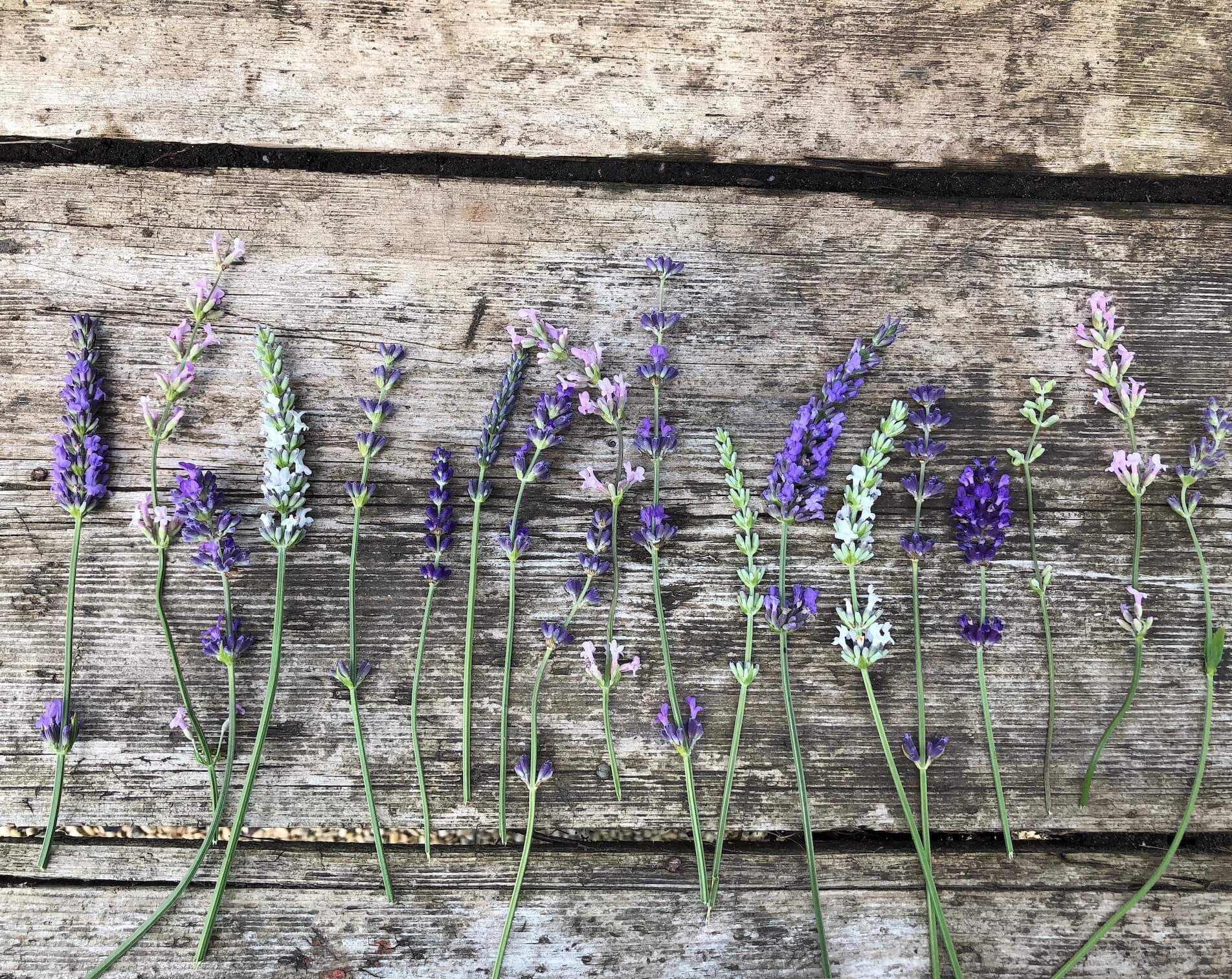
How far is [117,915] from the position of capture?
1174 mm

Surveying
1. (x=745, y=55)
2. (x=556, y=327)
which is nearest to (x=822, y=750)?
(x=556, y=327)

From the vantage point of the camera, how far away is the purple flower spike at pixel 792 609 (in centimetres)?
119

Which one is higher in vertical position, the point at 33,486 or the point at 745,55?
the point at 745,55

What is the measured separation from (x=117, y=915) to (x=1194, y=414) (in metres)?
1.96

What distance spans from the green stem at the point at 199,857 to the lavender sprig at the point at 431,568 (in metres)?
0.27

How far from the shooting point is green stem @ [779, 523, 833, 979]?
1.16 m

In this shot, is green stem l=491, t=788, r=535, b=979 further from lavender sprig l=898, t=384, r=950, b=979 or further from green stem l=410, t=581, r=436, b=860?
lavender sprig l=898, t=384, r=950, b=979

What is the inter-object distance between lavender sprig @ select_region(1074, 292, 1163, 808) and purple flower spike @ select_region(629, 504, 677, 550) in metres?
0.76

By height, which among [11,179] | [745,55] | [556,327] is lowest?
[556,327]

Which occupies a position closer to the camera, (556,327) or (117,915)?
(117,915)

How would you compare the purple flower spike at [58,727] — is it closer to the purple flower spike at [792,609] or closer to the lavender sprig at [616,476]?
the lavender sprig at [616,476]

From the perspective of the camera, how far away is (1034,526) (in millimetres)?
1276

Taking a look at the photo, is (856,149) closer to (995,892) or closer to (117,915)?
(995,892)

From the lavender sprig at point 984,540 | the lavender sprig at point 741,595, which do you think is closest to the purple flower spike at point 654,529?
the lavender sprig at point 741,595
